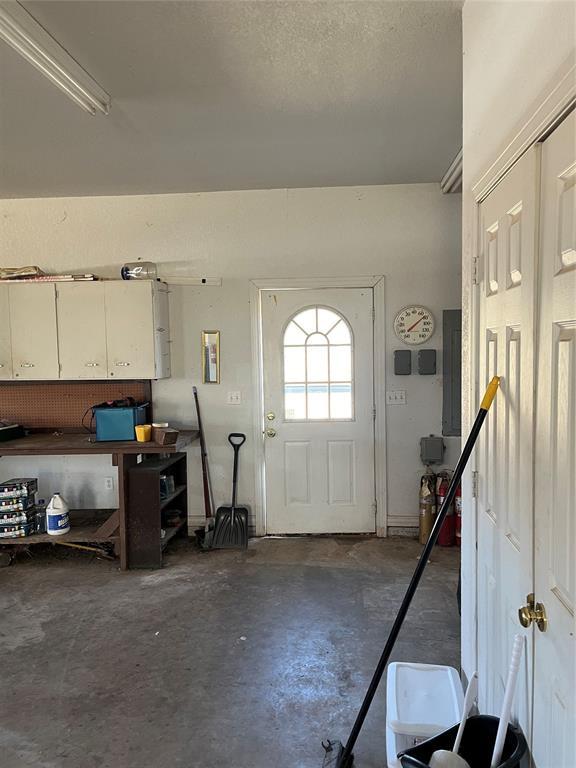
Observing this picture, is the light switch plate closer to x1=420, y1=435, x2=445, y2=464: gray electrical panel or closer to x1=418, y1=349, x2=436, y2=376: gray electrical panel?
x1=418, y1=349, x2=436, y2=376: gray electrical panel

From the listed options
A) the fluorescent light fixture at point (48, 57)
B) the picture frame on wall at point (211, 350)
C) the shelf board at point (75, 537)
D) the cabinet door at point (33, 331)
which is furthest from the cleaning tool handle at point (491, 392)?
the cabinet door at point (33, 331)

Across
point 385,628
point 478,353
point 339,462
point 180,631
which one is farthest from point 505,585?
point 339,462

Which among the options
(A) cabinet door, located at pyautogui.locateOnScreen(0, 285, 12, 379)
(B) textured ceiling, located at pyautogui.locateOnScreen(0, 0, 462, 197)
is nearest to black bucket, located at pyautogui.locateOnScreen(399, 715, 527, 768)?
(B) textured ceiling, located at pyautogui.locateOnScreen(0, 0, 462, 197)

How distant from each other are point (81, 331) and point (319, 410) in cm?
204

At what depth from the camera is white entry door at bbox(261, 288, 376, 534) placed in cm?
445

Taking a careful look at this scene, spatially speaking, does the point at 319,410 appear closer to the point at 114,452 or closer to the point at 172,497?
the point at 172,497

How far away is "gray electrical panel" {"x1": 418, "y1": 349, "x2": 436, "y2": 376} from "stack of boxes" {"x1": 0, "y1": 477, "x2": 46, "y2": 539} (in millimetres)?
3274

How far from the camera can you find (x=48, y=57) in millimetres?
2264

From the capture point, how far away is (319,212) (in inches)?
174

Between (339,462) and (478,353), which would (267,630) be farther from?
(478,353)

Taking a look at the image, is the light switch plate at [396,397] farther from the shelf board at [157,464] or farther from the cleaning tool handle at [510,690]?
the cleaning tool handle at [510,690]

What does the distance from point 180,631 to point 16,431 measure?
2.26m

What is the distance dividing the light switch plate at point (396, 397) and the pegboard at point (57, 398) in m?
2.06

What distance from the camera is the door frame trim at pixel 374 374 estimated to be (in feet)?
14.5
